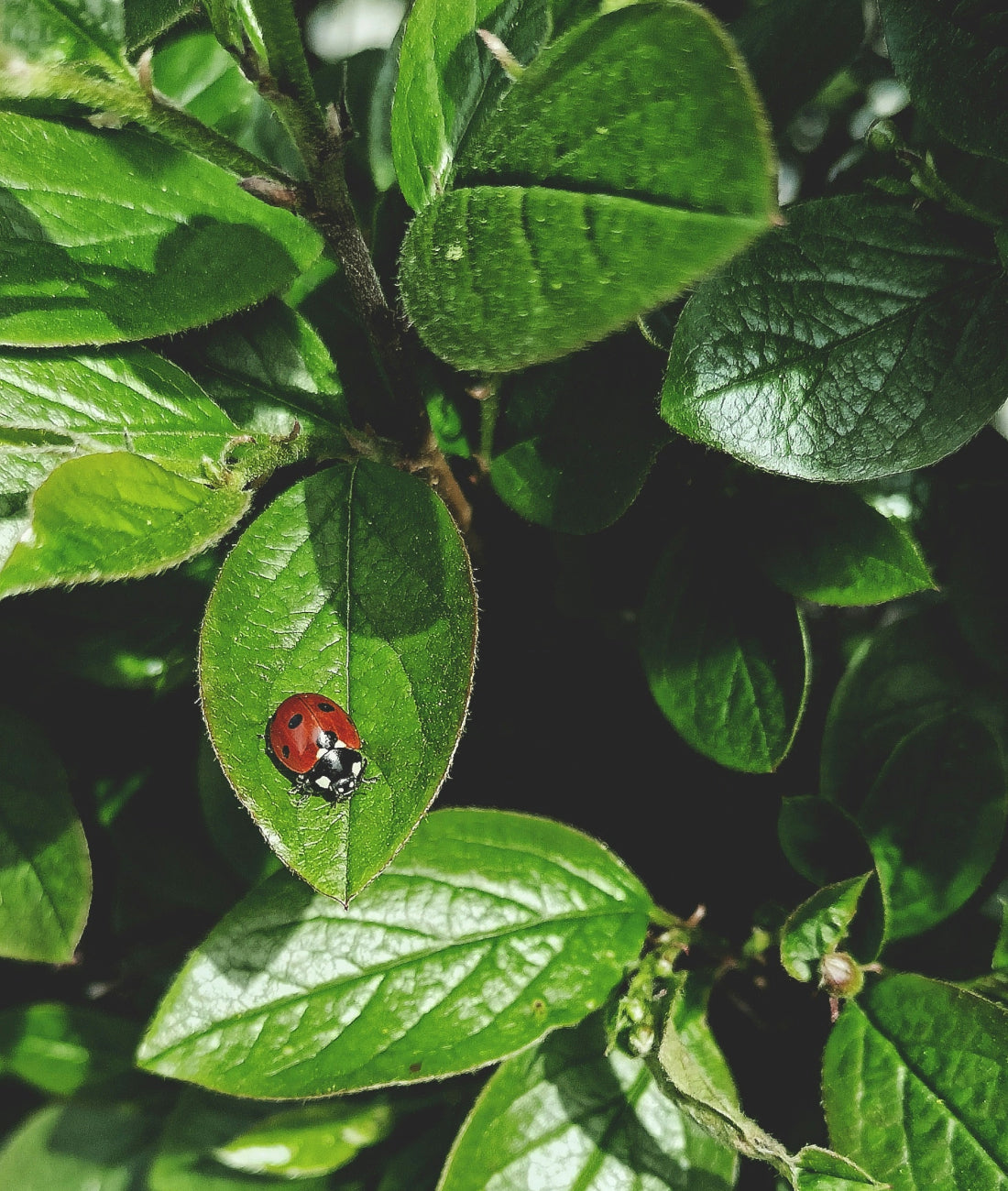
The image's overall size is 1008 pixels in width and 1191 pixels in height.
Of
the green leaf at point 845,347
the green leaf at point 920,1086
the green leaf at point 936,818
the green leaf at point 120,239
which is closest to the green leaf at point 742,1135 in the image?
the green leaf at point 920,1086

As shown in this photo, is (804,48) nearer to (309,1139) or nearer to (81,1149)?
(309,1139)

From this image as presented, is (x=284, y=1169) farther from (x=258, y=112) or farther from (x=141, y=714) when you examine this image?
(x=258, y=112)

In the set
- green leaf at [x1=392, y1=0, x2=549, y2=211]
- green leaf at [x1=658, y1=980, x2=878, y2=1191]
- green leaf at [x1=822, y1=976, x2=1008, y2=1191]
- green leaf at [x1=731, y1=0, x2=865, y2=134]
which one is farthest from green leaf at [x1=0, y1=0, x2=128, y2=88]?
green leaf at [x1=822, y1=976, x2=1008, y2=1191]

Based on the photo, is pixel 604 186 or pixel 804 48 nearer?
pixel 604 186

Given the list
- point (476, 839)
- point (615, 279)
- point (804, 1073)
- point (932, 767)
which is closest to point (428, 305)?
point (615, 279)

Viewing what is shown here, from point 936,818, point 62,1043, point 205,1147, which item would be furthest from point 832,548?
point 62,1043

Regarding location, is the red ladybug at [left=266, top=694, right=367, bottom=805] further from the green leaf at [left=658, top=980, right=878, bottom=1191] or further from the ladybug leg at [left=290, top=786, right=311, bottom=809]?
the green leaf at [left=658, top=980, right=878, bottom=1191]
